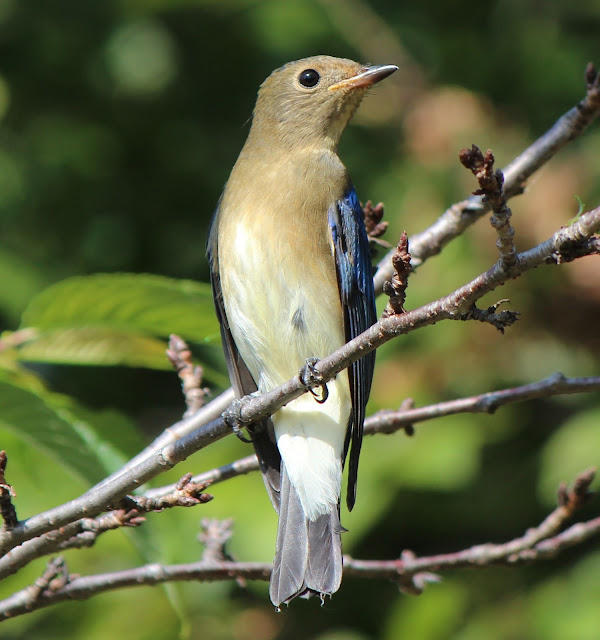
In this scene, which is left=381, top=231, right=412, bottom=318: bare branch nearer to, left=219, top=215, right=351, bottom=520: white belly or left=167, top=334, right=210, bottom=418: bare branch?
left=167, top=334, right=210, bottom=418: bare branch

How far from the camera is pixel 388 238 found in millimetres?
5609

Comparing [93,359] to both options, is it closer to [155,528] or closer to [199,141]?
[155,528]

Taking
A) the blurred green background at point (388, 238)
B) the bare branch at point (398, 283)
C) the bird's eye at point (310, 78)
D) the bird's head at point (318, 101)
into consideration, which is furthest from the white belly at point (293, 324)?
the bare branch at point (398, 283)

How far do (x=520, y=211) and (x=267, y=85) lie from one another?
1.66 meters

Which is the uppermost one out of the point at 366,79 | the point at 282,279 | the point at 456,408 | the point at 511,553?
the point at 366,79

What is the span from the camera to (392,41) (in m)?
6.22

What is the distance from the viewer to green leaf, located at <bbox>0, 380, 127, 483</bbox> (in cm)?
249

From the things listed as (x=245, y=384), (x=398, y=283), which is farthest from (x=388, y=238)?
(x=398, y=283)

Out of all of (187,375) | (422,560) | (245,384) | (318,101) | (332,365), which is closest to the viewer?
(332,365)

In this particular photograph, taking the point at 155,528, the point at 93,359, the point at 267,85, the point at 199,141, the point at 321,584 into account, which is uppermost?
the point at 199,141

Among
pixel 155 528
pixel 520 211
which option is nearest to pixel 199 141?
pixel 520 211

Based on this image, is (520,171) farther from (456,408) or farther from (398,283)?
(398,283)

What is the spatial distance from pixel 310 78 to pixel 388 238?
1.59 m

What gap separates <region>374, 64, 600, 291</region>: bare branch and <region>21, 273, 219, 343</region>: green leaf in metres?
0.89
